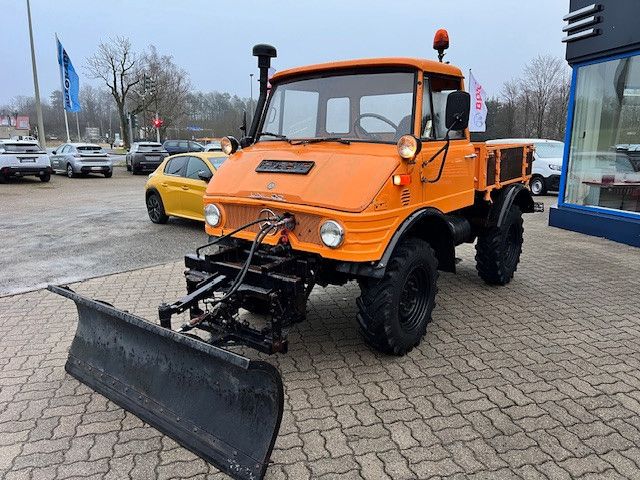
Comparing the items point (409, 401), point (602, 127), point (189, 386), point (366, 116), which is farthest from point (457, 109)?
point (602, 127)

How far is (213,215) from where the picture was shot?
13.8 feet

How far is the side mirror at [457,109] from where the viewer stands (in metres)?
3.97

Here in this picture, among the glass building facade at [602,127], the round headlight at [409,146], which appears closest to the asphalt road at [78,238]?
the round headlight at [409,146]

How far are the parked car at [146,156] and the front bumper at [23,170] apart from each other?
201 inches

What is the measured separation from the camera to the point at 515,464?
287 cm

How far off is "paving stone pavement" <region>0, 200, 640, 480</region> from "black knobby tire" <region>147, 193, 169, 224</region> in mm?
4918

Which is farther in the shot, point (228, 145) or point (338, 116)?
point (228, 145)

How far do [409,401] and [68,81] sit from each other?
28.6 metres

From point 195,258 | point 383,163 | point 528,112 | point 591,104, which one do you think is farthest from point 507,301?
point 528,112

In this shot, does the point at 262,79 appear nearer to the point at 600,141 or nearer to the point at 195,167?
the point at 195,167

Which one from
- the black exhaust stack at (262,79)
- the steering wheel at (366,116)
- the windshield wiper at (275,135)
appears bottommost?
the windshield wiper at (275,135)

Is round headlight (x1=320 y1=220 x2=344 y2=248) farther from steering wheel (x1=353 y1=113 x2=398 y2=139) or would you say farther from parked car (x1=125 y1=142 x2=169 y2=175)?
parked car (x1=125 y1=142 x2=169 y2=175)

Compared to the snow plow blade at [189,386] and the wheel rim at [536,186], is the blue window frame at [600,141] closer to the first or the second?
the wheel rim at [536,186]

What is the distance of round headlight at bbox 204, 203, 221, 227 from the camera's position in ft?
13.7
